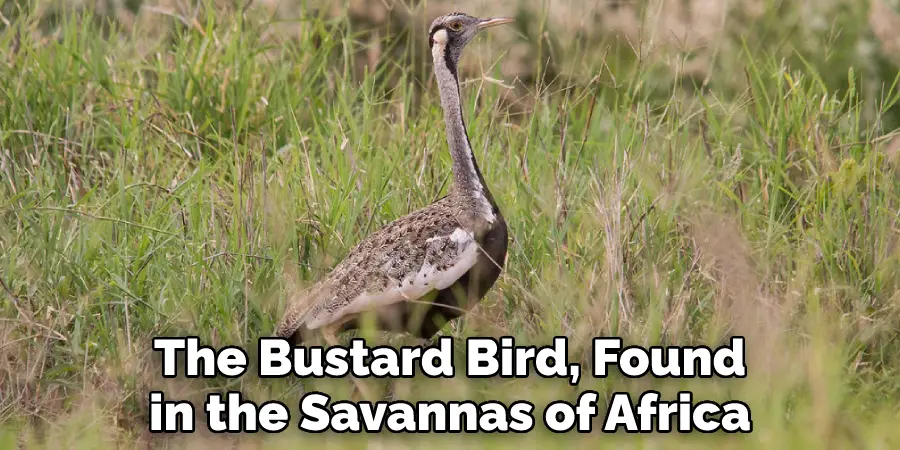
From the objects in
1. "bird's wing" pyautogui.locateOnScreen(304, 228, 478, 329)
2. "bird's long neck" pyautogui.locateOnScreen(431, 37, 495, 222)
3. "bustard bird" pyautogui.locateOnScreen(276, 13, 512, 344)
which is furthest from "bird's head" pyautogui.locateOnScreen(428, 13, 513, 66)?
"bird's wing" pyautogui.locateOnScreen(304, 228, 478, 329)

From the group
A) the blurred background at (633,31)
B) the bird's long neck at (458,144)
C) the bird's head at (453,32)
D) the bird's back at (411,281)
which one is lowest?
the bird's back at (411,281)

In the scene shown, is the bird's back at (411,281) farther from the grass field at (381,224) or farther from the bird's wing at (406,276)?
the grass field at (381,224)

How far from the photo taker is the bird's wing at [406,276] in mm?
4906

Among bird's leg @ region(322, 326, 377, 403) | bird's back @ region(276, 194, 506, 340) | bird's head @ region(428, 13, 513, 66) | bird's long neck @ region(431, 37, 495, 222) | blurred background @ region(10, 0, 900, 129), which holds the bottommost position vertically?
bird's leg @ region(322, 326, 377, 403)

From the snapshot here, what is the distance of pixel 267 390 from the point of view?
4910 millimetres

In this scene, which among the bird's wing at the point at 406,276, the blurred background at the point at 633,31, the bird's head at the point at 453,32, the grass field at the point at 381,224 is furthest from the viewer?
the blurred background at the point at 633,31

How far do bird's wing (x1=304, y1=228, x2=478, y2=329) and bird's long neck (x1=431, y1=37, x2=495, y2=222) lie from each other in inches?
7.8

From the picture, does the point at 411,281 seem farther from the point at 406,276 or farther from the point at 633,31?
the point at 633,31

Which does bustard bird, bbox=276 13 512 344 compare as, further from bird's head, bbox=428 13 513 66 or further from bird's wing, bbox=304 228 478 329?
bird's head, bbox=428 13 513 66

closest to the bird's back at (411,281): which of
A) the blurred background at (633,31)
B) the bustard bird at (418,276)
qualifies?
the bustard bird at (418,276)

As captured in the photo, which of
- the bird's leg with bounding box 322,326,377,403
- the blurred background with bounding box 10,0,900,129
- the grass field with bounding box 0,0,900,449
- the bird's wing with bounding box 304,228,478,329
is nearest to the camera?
the grass field with bounding box 0,0,900,449

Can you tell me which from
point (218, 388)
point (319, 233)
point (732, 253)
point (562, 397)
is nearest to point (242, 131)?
point (319, 233)

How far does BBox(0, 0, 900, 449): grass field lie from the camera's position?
15.1 ft

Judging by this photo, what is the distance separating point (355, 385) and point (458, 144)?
3.46ft
